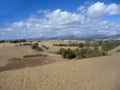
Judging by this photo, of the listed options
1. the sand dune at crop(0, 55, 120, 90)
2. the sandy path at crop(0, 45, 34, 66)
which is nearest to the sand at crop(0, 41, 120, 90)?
the sand dune at crop(0, 55, 120, 90)

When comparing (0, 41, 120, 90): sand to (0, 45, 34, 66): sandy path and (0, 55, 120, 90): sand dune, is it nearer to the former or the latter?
(0, 55, 120, 90): sand dune

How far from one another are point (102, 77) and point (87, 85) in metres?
2.87

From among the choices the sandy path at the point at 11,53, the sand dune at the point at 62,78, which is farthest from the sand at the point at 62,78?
the sandy path at the point at 11,53

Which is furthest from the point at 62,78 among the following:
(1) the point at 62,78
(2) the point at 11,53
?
(2) the point at 11,53

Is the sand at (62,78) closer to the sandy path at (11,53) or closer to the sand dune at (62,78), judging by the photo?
the sand dune at (62,78)

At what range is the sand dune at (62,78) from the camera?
587 inches

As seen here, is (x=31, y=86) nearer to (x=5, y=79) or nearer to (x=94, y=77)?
(x=5, y=79)

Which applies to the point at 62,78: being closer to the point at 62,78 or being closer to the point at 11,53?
the point at 62,78

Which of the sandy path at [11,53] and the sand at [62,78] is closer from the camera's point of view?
the sand at [62,78]

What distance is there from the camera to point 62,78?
17.2m

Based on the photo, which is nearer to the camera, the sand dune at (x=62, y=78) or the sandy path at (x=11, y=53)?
the sand dune at (x=62, y=78)

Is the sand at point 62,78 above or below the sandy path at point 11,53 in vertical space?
above

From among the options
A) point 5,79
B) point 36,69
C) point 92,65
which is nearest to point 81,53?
point 92,65

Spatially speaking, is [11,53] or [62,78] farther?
[11,53]
